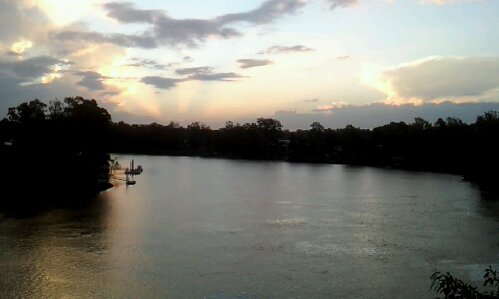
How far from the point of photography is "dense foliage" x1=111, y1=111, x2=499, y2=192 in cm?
5712

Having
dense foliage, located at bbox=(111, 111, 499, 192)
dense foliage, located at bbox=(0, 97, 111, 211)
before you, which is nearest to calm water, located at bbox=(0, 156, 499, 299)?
dense foliage, located at bbox=(0, 97, 111, 211)

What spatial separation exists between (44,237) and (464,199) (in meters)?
28.9

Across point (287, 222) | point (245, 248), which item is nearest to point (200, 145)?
point (287, 222)

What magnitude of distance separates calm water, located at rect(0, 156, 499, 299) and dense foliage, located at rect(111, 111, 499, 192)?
74.0 ft

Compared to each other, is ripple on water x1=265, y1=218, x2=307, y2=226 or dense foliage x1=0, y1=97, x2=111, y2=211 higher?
dense foliage x1=0, y1=97, x2=111, y2=211

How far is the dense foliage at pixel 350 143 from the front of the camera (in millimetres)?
57125

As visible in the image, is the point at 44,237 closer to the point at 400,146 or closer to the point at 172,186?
the point at 172,186

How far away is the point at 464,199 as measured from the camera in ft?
114

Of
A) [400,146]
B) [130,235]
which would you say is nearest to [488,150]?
[400,146]

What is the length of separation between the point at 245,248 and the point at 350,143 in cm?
7350

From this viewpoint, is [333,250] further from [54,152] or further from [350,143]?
[350,143]

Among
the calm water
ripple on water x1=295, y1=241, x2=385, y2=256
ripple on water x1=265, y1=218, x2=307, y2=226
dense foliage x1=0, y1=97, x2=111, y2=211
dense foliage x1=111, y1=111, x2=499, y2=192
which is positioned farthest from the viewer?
dense foliage x1=111, y1=111, x2=499, y2=192

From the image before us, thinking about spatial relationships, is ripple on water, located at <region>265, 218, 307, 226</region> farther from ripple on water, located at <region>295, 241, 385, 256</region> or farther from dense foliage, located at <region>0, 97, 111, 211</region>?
dense foliage, located at <region>0, 97, 111, 211</region>

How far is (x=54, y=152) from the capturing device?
34562 mm
